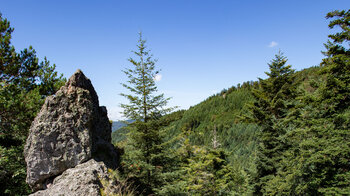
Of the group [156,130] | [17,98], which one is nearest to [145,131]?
[156,130]

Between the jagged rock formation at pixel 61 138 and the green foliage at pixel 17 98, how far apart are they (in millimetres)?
2469

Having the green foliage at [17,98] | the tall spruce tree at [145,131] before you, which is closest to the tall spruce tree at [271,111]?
the tall spruce tree at [145,131]

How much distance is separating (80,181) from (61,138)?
2048 millimetres

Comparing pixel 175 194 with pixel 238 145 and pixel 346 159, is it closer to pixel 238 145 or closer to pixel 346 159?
pixel 346 159

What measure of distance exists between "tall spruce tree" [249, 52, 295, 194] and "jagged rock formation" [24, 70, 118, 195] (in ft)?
40.7

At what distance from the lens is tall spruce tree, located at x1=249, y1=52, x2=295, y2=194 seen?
13.7 meters

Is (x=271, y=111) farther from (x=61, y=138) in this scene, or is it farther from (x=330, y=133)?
(x=61, y=138)

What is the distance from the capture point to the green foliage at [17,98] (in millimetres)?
8266

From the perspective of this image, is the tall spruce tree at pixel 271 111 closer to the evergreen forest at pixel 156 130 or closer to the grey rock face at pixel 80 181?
the evergreen forest at pixel 156 130

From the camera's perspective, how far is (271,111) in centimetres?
1442

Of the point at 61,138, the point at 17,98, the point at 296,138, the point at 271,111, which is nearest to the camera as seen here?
the point at 61,138

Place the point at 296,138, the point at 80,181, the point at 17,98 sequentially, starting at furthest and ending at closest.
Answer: the point at 296,138, the point at 17,98, the point at 80,181

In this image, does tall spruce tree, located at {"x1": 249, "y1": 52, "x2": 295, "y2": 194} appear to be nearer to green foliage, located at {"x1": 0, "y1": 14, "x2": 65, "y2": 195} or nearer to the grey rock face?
the grey rock face

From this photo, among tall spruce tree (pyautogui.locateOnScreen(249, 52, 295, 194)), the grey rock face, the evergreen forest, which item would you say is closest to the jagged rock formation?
the grey rock face
